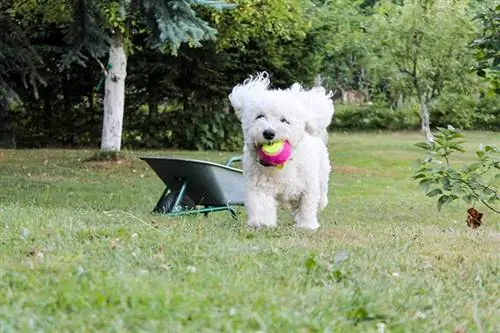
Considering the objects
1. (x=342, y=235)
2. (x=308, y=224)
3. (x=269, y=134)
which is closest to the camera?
(x=342, y=235)

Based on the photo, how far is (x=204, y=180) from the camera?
26.2ft

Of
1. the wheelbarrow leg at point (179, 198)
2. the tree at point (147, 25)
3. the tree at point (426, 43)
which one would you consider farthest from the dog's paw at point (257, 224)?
the tree at point (426, 43)

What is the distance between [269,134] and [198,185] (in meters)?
1.63

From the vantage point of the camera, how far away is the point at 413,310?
3855mm

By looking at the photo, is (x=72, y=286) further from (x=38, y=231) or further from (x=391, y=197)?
(x=391, y=197)

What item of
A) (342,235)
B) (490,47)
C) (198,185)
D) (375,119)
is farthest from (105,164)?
(375,119)

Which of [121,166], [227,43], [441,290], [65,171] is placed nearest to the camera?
[441,290]

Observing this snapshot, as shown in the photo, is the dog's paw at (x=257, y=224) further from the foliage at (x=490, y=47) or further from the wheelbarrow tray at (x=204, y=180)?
the foliage at (x=490, y=47)

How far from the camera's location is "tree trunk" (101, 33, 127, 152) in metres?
17.5

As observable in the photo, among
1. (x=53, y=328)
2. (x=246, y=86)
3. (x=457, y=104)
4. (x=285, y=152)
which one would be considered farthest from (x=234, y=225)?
(x=457, y=104)

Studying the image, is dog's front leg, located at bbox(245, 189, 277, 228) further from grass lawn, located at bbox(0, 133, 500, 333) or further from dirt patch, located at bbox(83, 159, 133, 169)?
dirt patch, located at bbox(83, 159, 133, 169)

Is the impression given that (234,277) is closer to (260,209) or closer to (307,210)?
(260,209)

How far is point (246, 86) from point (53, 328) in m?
4.33

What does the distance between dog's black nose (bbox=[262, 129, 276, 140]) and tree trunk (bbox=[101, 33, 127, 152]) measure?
1132cm
